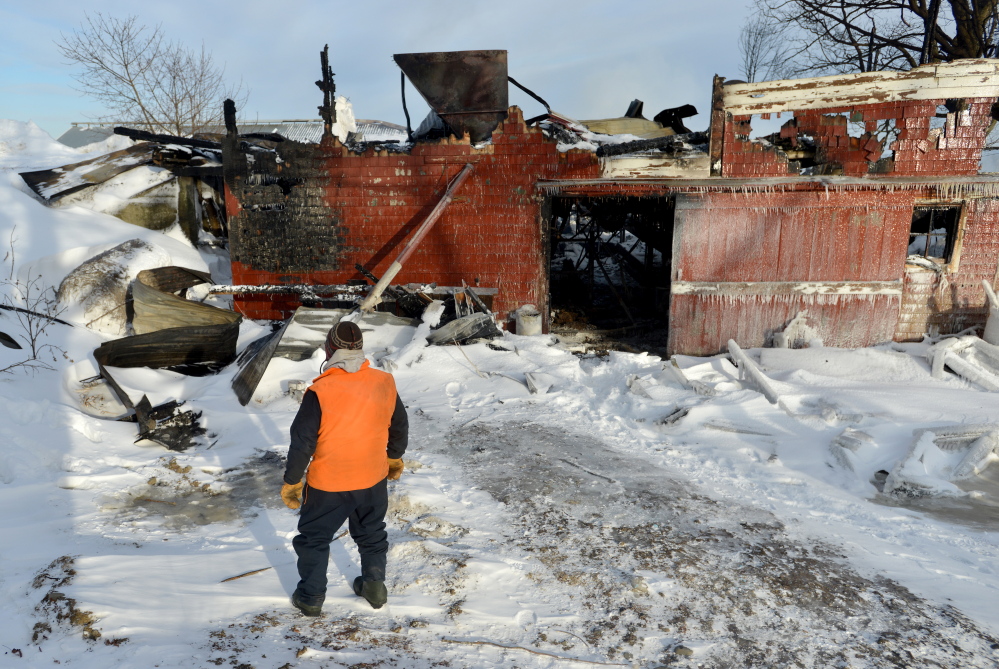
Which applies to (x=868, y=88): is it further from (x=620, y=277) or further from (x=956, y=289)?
(x=620, y=277)

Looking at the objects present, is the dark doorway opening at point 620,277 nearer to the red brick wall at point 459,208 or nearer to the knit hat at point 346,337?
the red brick wall at point 459,208

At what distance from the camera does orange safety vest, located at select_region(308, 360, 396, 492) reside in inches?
118

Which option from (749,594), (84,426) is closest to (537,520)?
(749,594)

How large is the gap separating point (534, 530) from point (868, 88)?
7918 millimetres

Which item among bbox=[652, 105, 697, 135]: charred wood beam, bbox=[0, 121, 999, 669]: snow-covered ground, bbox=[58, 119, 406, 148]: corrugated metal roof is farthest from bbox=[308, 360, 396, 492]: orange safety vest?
bbox=[58, 119, 406, 148]: corrugated metal roof

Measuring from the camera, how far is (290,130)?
29188 millimetres

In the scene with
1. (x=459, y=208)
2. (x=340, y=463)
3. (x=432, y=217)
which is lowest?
(x=340, y=463)

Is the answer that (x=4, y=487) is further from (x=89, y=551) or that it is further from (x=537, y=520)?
(x=537, y=520)

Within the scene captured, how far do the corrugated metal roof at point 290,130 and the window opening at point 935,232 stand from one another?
21323 millimetres

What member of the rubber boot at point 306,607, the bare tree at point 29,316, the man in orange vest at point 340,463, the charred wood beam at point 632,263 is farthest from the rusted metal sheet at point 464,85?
the rubber boot at point 306,607

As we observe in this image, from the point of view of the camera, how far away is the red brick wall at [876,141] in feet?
26.3

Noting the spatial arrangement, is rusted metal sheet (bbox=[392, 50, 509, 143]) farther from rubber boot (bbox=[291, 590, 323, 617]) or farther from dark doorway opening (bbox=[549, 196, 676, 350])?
rubber boot (bbox=[291, 590, 323, 617])

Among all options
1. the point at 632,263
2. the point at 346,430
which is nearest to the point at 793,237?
the point at 632,263

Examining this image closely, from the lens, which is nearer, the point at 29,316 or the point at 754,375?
the point at 754,375
